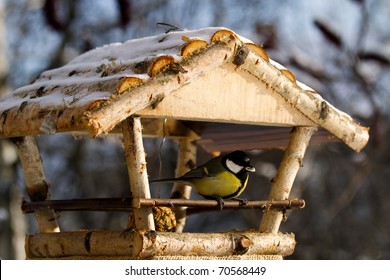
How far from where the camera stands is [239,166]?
3561 millimetres

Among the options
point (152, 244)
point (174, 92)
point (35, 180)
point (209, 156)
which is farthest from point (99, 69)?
point (209, 156)

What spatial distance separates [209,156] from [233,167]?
13.8ft

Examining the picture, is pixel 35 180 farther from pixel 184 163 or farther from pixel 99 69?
pixel 184 163

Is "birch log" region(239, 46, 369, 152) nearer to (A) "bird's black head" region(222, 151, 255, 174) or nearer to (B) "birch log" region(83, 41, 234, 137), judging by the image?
(B) "birch log" region(83, 41, 234, 137)

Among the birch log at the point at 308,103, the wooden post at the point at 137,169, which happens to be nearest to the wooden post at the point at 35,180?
the wooden post at the point at 137,169

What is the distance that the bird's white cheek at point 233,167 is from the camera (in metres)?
3.54

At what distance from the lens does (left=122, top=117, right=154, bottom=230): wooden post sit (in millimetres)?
3018

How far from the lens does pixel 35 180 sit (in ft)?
12.0

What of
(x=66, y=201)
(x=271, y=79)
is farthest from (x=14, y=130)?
(x=271, y=79)

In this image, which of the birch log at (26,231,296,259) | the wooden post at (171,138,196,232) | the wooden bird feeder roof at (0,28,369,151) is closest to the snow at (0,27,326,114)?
the wooden bird feeder roof at (0,28,369,151)

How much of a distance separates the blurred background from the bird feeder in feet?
10.1

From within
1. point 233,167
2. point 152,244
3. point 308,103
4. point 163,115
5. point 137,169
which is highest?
point 308,103

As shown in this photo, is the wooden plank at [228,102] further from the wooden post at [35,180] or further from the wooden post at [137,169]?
the wooden post at [35,180]

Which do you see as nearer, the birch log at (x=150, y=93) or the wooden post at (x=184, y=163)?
the birch log at (x=150, y=93)
